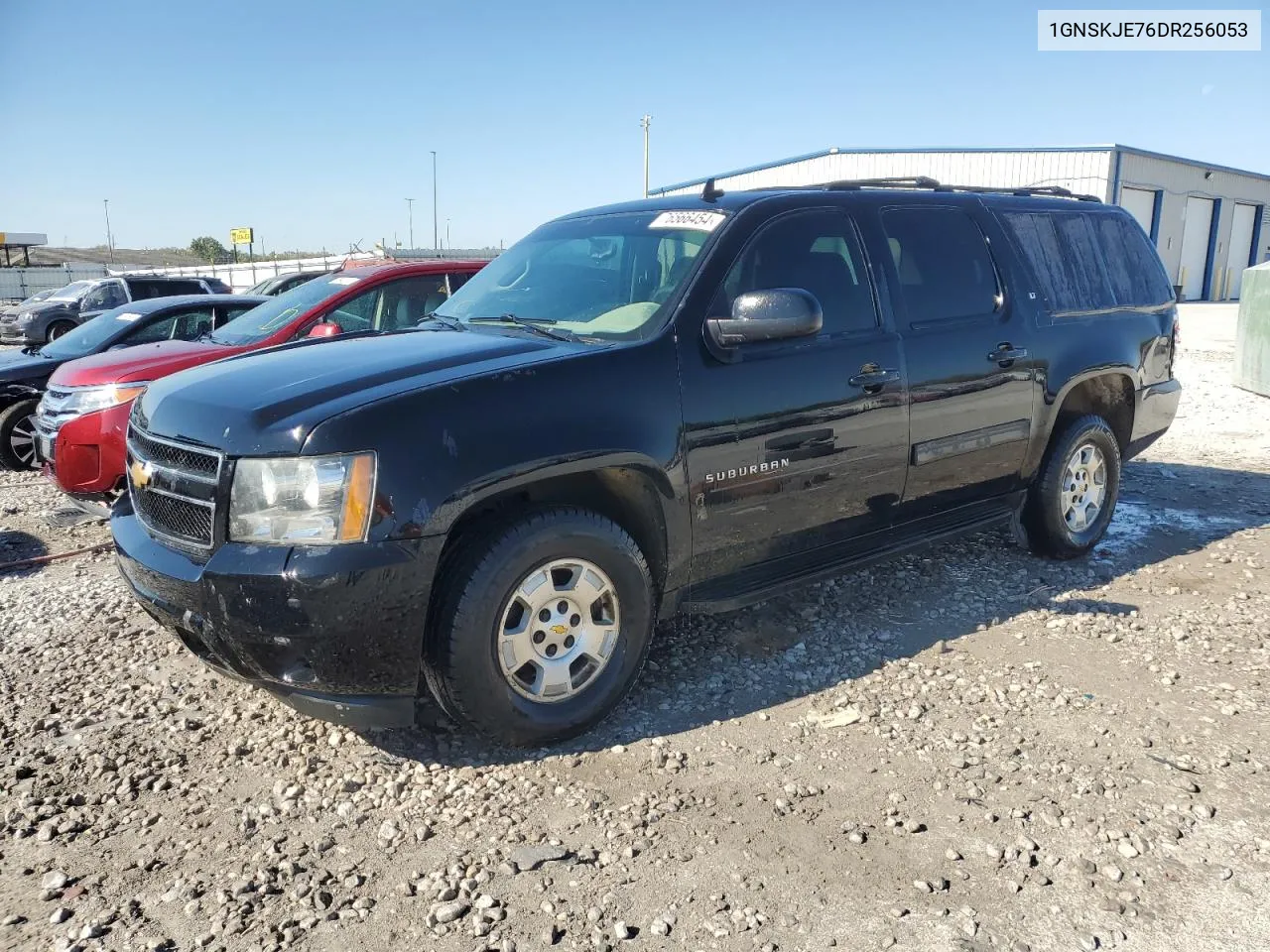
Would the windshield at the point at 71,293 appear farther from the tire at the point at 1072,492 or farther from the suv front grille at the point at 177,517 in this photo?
the tire at the point at 1072,492

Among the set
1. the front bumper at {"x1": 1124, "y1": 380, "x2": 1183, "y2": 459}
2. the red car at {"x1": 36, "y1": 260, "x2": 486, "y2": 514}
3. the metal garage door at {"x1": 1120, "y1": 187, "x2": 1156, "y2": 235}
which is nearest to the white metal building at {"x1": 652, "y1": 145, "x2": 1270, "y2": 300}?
the metal garage door at {"x1": 1120, "y1": 187, "x2": 1156, "y2": 235}

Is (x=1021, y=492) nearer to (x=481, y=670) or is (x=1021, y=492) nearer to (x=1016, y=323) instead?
(x=1016, y=323)

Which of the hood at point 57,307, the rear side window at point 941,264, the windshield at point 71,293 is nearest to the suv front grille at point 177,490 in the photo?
the rear side window at point 941,264

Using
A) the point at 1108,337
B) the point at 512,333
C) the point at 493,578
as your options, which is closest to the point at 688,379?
the point at 512,333

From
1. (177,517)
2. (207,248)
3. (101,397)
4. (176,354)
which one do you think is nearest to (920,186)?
(177,517)

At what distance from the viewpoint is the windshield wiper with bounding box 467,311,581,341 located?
3711 mm

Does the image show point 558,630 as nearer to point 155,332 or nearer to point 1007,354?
point 1007,354

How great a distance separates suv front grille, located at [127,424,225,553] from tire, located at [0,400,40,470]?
5466 millimetres

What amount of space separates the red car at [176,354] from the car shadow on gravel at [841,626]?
3.05 meters

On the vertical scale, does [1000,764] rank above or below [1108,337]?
below

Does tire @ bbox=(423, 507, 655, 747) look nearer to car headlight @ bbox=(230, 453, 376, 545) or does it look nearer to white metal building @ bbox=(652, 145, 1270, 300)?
car headlight @ bbox=(230, 453, 376, 545)

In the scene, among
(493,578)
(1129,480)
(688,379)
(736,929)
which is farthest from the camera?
(1129,480)

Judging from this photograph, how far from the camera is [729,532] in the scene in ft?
12.2

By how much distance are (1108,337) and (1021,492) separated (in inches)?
42.1
